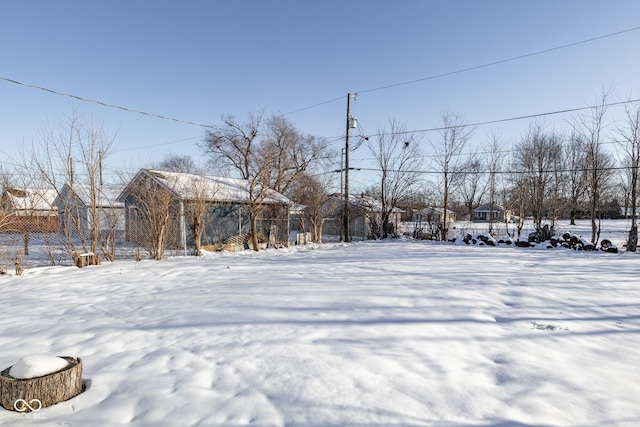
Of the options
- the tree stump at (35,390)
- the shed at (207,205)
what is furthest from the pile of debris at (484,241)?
the tree stump at (35,390)

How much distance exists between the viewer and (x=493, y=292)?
5.31m

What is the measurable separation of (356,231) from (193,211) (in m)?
13.9

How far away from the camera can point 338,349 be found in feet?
10.4

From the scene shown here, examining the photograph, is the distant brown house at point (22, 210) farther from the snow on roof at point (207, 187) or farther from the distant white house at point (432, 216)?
the distant white house at point (432, 216)

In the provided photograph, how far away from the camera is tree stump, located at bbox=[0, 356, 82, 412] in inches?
87.2

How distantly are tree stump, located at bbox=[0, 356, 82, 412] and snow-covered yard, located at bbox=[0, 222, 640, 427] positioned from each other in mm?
65

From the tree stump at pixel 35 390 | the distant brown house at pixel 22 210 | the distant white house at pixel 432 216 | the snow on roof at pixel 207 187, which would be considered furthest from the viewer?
the distant white house at pixel 432 216

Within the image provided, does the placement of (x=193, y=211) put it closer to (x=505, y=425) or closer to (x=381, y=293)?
(x=381, y=293)

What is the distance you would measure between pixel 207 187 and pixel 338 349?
11.0 metres

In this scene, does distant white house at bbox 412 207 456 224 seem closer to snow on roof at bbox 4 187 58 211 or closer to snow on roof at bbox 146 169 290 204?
snow on roof at bbox 146 169 290 204

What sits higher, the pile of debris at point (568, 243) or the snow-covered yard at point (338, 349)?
the pile of debris at point (568, 243)

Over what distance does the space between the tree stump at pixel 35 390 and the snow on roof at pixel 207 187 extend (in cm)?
920

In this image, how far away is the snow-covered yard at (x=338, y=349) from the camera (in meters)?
2.23

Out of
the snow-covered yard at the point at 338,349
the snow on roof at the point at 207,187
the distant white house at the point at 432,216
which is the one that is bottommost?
the snow-covered yard at the point at 338,349
